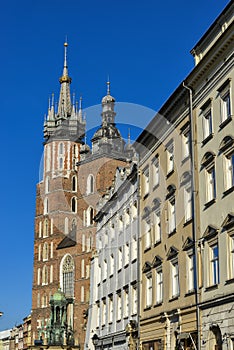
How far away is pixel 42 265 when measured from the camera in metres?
103

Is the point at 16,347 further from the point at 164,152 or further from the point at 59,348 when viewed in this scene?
the point at 164,152

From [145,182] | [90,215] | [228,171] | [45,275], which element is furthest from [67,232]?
[228,171]

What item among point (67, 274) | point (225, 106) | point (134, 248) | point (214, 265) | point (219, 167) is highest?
point (67, 274)

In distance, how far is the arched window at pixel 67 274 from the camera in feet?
313

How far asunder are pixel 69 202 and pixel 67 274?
13.9 m

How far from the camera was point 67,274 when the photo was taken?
9725 centimetres

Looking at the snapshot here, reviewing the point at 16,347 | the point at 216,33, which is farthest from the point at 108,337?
the point at 16,347

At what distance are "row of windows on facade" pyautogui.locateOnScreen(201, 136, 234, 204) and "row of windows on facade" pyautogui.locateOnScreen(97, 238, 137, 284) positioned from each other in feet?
38.3

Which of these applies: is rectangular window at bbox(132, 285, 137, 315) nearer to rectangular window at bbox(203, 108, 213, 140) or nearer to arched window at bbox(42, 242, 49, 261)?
rectangular window at bbox(203, 108, 213, 140)

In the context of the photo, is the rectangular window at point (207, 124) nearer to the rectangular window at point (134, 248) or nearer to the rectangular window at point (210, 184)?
the rectangular window at point (210, 184)

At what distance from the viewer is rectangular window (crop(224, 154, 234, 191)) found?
75.3ft

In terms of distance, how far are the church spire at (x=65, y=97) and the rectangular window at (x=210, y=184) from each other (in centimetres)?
9132

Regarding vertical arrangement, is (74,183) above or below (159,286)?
above

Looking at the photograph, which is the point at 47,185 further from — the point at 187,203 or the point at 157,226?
the point at 187,203
